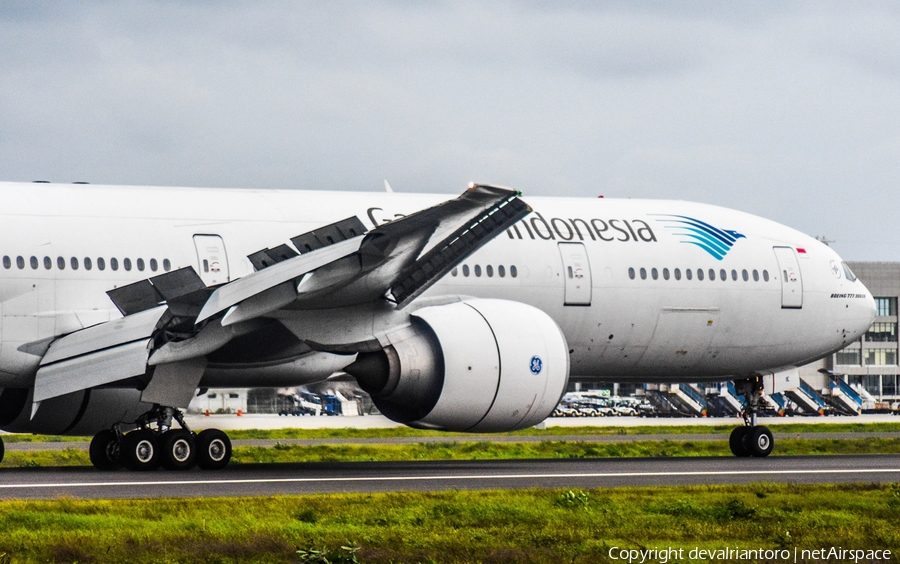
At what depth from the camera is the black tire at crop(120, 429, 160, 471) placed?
55.8ft

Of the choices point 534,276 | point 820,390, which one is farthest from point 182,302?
point 820,390

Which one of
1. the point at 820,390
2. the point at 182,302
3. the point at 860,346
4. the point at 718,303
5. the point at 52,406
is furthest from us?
the point at 860,346

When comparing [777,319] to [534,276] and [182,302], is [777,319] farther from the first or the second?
[182,302]

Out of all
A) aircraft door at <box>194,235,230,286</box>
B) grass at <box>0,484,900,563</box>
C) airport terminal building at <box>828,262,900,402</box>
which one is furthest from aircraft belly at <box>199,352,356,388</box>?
airport terminal building at <box>828,262,900,402</box>

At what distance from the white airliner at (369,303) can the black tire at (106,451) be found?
34mm

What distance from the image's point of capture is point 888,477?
17781 millimetres

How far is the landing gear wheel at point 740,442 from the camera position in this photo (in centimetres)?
2316

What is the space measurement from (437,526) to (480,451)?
1653cm

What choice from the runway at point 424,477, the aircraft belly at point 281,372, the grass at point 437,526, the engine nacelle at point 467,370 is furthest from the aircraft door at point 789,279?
the grass at point 437,526

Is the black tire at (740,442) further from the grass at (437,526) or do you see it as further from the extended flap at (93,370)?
the extended flap at (93,370)

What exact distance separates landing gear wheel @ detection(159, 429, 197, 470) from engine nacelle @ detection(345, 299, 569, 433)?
94.3 inches

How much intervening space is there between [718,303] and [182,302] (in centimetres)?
1052

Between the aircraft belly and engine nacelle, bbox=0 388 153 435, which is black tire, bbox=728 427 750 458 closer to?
the aircraft belly

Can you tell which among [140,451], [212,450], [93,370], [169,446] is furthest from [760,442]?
[93,370]
